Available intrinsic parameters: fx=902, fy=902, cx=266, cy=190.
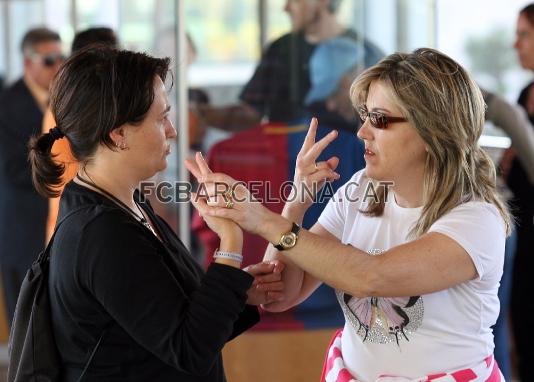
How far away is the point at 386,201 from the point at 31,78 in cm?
294

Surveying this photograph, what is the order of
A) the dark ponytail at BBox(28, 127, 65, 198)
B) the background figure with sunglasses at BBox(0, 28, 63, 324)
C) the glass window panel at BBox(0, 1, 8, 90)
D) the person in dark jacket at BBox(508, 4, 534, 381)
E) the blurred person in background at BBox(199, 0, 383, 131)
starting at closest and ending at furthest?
the dark ponytail at BBox(28, 127, 65, 198) < the blurred person in background at BBox(199, 0, 383, 131) < the person in dark jacket at BBox(508, 4, 534, 381) < the background figure with sunglasses at BBox(0, 28, 63, 324) < the glass window panel at BBox(0, 1, 8, 90)

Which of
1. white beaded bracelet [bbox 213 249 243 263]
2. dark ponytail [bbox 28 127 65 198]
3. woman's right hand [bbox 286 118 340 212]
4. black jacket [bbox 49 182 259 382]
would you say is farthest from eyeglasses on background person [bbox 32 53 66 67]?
white beaded bracelet [bbox 213 249 243 263]

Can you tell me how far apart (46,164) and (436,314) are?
34.2 inches

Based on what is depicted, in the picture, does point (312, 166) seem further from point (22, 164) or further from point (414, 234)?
point (22, 164)

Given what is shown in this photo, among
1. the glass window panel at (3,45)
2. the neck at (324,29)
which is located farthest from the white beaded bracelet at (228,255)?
the glass window panel at (3,45)

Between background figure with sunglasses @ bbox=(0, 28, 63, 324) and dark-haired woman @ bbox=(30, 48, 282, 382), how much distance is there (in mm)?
2472

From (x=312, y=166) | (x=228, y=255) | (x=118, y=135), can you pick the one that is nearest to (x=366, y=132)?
(x=312, y=166)

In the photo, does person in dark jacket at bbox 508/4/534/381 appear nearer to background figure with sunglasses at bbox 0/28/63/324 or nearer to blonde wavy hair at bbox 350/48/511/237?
blonde wavy hair at bbox 350/48/511/237

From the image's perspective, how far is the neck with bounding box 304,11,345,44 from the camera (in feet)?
11.8

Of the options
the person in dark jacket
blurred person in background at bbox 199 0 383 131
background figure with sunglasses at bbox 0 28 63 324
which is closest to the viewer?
blurred person in background at bbox 199 0 383 131

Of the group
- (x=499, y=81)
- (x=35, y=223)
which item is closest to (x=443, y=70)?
(x=35, y=223)

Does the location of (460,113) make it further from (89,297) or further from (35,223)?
(35,223)

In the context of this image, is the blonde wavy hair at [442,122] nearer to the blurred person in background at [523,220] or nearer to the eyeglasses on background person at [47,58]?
the blurred person in background at [523,220]

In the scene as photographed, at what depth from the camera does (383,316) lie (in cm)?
190
